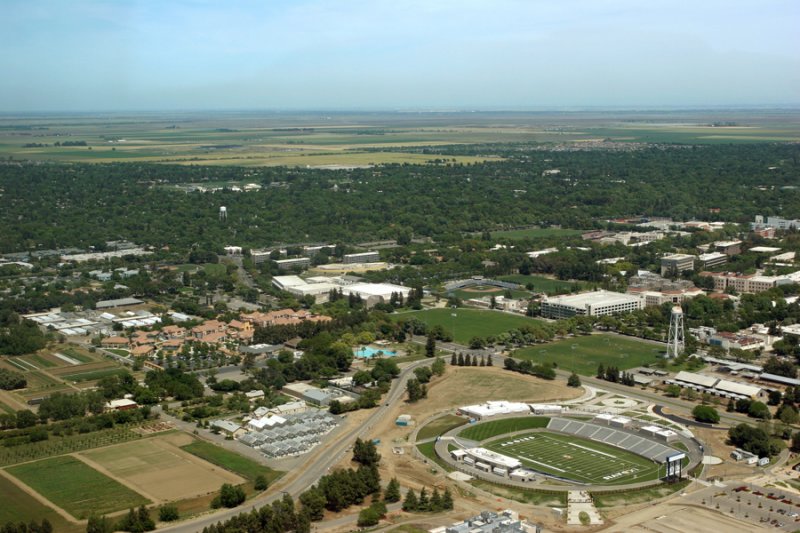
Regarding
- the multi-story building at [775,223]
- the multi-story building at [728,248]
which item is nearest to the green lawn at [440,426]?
the multi-story building at [728,248]

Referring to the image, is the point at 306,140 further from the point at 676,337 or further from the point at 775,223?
the point at 676,337

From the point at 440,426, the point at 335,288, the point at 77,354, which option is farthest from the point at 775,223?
the point at 77,354

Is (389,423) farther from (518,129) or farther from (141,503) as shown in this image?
(518,129)

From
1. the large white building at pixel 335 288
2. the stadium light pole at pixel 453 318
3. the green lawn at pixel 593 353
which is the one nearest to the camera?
the green lawn at pixel 593 353

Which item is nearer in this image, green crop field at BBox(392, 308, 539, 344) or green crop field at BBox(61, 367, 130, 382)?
green crop field at BBox(61, 367, 130, 382)

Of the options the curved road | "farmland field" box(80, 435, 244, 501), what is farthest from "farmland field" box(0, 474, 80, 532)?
the curved road

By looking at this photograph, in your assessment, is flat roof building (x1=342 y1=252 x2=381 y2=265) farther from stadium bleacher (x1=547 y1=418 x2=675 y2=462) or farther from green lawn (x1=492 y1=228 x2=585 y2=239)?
stadium bleacher (x1=547 y1=418 x2=675 y2=462)

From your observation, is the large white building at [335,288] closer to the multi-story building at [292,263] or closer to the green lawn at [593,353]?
the multi-story building at [292,263]
